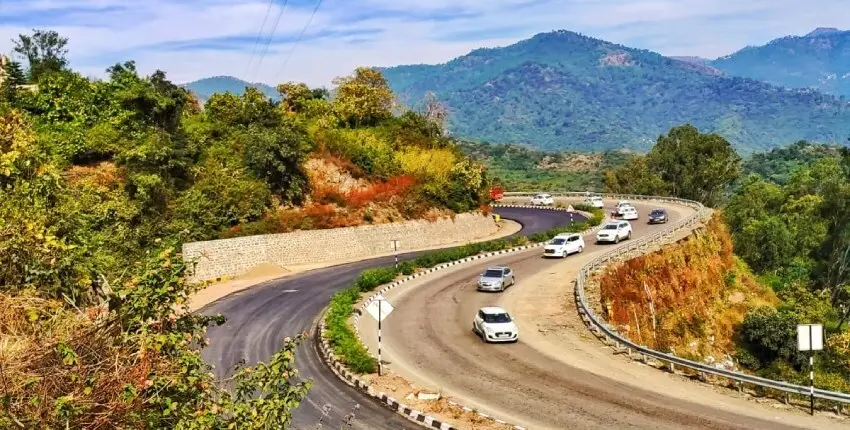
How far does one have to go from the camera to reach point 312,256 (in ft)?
161

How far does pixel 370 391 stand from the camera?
2069cm

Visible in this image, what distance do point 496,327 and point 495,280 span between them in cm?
987

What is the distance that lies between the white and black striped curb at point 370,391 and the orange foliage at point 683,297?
1558 centimetres

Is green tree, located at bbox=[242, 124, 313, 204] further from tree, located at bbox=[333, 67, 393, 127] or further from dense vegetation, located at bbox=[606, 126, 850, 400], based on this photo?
dense vegetation, located at bbox=[606, 126, 850, 400]

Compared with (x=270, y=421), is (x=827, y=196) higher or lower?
lower

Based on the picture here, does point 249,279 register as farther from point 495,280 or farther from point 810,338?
point 810,338

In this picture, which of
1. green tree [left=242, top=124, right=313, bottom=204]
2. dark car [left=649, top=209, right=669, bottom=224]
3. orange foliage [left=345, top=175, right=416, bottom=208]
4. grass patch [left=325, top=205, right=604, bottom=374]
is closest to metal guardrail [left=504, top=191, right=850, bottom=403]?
dark car [left=649, top=209, right=669, bottom=224]

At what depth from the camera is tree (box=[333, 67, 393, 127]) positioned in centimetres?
6612

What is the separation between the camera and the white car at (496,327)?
2606 cm

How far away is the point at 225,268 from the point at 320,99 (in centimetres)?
3220

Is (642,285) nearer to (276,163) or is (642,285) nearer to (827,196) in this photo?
(276,163)

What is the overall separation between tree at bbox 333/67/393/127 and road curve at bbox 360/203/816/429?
36.3m

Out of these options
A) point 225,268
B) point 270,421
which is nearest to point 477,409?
point 270,421

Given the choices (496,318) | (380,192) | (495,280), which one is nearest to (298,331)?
(496,318)
